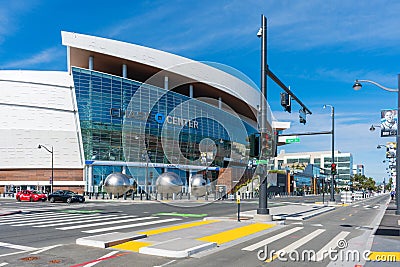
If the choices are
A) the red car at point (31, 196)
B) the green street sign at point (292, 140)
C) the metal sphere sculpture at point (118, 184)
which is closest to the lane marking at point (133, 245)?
the green street sign at point (292, 140)

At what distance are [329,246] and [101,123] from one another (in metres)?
58.6

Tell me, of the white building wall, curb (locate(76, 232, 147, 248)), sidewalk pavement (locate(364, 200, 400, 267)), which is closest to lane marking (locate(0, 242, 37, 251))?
curb (locate(76, 232, 147, 248))

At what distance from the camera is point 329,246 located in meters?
12.5

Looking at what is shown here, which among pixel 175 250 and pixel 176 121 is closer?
pixel 175 250

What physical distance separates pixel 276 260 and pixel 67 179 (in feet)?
206

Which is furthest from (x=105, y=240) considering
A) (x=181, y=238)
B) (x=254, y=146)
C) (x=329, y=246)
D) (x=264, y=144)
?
(x=264, y=144)

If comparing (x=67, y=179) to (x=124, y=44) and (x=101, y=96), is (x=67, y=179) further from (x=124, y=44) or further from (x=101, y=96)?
(x=124, y=44)

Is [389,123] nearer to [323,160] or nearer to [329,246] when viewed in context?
[329,246]

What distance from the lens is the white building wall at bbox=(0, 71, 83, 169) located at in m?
70.2

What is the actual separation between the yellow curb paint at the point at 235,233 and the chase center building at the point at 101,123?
43855 mm

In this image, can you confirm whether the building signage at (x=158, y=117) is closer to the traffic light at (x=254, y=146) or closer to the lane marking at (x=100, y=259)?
the traffic light at (x=254, y=146)

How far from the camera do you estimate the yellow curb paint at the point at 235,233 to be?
13.3 meters

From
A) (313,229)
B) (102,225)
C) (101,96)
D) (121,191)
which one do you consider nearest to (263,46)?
(313,229)

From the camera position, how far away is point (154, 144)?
71562 millimetres
